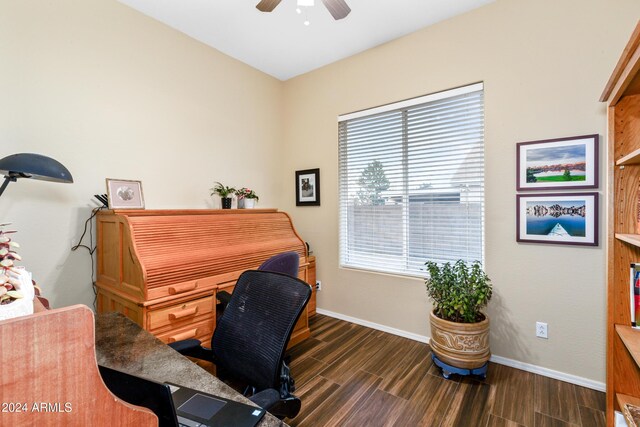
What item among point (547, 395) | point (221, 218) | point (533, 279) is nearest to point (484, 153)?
point (533, 279)

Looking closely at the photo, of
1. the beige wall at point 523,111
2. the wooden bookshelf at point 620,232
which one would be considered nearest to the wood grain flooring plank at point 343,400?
the beige wall at point 523,111

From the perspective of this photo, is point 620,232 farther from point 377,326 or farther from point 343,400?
point 377,326

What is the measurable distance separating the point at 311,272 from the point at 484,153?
210 centimetres

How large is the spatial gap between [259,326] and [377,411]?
111 cm

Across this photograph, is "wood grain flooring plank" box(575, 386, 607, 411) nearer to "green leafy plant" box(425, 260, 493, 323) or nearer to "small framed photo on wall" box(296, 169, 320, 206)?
"green leafy plant" box(425, 260, 493, 323)

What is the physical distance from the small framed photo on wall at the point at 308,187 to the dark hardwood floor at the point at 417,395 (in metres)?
1.68

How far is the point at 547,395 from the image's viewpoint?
1916 mm

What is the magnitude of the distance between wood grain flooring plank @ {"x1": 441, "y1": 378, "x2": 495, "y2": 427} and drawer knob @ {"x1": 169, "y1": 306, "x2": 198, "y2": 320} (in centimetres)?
174

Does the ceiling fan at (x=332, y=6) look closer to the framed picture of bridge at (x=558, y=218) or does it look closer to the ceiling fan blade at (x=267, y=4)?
the ceiling fan blade at (x=267, y=4)

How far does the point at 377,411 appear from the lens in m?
1.80

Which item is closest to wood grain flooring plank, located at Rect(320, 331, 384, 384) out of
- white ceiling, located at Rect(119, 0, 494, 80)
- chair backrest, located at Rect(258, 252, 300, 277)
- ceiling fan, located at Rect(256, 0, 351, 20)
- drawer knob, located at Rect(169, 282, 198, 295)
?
chair backrest, located at Rect(258, 252, 300, 277)

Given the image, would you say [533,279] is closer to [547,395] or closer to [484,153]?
[547,395]

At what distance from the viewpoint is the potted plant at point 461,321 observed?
2041mm

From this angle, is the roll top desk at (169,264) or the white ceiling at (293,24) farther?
the white ceiling at (293,24)
